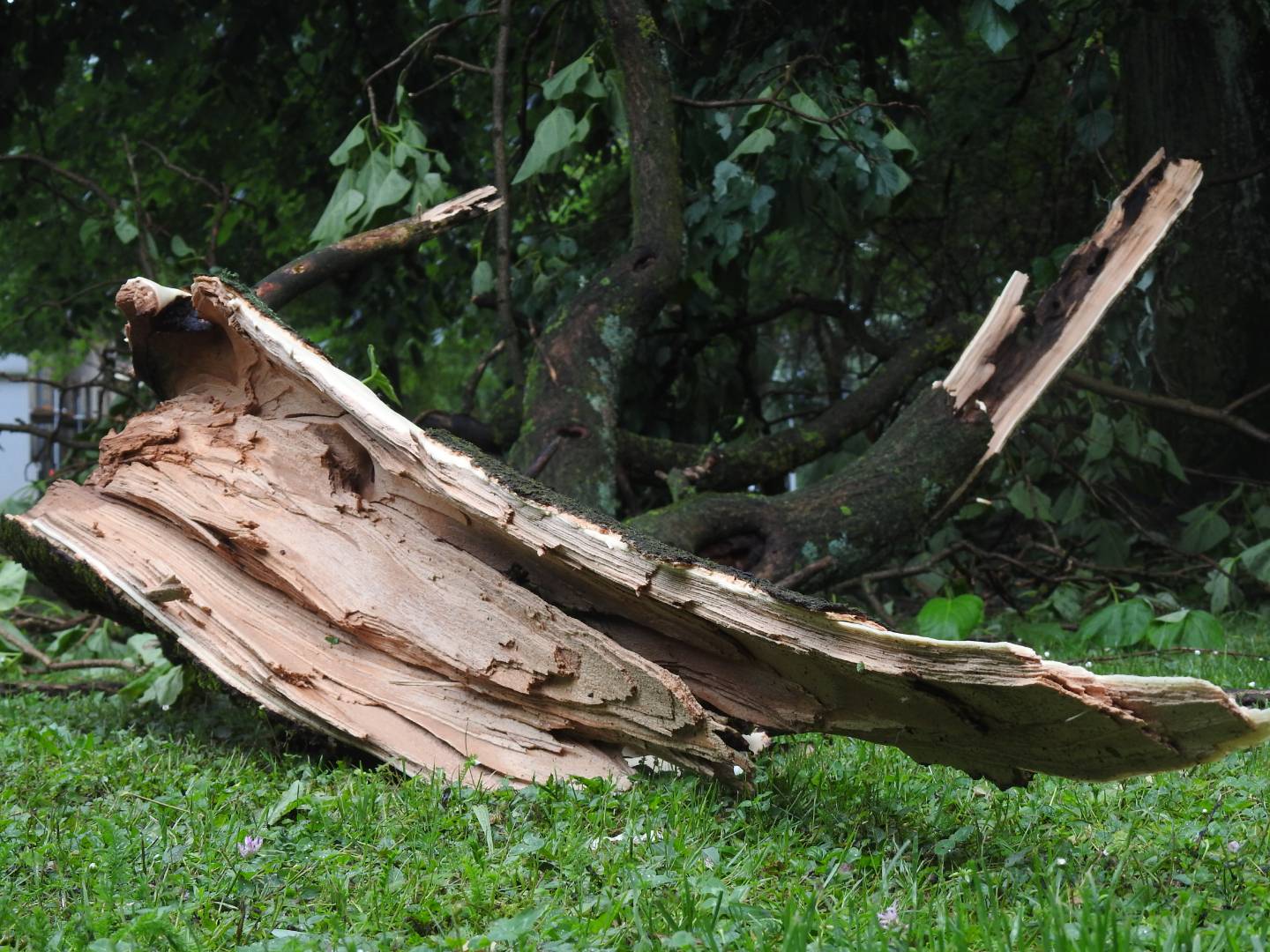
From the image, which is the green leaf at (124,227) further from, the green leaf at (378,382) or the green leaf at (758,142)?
the green leaf at (758,142)

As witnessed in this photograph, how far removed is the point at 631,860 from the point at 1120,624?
12.1 ft

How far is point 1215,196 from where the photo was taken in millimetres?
7227

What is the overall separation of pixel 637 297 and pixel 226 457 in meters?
2.33

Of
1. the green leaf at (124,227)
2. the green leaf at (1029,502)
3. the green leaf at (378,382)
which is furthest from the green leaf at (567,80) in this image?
the green leaf at (1029,502)

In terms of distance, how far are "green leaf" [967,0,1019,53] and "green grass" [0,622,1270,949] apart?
119 inches

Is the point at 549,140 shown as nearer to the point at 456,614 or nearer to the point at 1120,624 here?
the point at 456,614

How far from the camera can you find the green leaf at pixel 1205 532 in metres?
6.41

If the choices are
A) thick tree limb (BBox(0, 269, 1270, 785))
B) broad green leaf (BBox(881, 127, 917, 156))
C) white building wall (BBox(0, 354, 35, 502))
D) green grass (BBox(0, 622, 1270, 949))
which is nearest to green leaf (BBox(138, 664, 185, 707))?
thick tree limb (BBox(0, 269, 1270, 785))

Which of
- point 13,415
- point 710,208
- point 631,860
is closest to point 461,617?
point 631,860

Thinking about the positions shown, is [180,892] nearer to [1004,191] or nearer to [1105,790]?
[1105,790]

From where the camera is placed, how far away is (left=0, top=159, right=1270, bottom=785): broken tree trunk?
235 cm

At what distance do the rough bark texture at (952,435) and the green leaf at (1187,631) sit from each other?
1.10 meters

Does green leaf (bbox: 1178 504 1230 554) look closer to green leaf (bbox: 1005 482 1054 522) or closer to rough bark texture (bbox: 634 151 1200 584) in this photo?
green leaf (bbox: 1005 482 1054 522)

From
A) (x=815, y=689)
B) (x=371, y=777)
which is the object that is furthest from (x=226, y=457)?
(x=815, y=689)
